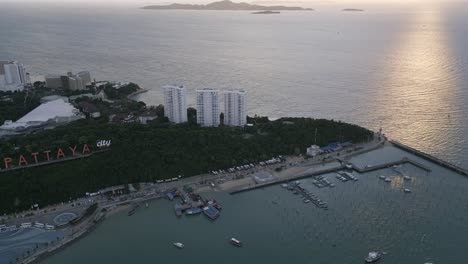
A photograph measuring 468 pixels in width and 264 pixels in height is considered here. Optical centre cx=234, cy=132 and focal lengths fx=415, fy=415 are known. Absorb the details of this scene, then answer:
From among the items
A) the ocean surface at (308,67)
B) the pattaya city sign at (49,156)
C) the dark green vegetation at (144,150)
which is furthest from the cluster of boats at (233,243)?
the ocean surface at (308,67)

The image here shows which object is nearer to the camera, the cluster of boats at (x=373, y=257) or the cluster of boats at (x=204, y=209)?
the cluster of boats at (x=373, y=257)

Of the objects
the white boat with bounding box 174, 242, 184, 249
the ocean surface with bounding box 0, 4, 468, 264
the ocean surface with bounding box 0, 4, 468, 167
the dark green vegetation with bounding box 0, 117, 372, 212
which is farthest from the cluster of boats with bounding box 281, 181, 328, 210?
the ocean surface with bounding box 0, 4, 468, 167

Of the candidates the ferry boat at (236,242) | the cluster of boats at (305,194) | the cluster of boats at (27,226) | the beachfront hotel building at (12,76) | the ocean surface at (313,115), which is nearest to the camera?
the ocean surface at (313,115)

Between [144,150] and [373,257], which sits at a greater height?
[144,150]

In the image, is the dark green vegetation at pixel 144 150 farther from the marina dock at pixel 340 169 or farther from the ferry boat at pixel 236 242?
the ferry boat at pixel 236 242

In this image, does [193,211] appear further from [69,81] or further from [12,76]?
[12,76]

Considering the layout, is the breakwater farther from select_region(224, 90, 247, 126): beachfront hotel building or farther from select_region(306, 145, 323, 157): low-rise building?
select_region(224, 90, 247, 126): beachfront hotel building

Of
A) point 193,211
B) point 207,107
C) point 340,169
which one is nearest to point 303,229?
point 193,211
